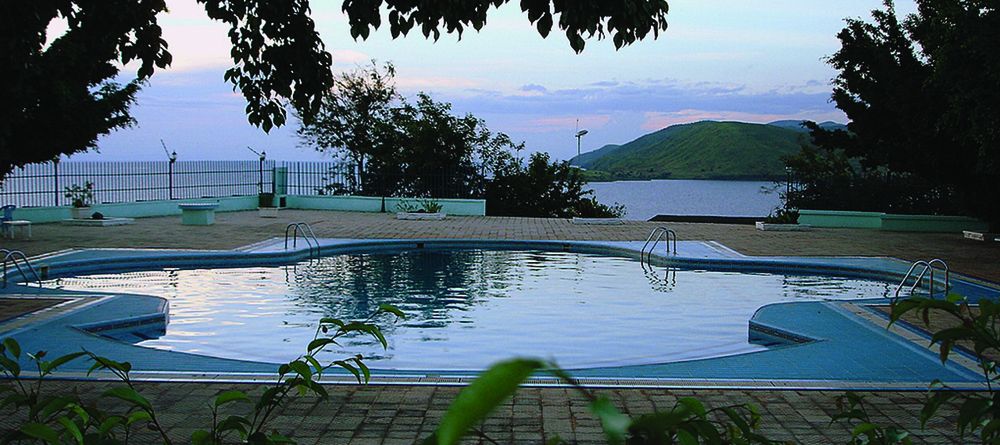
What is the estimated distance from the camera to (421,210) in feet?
80.7

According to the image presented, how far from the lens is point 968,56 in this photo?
1349cm

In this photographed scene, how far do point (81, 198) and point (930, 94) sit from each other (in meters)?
18.8

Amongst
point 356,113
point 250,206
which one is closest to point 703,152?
point 356,113

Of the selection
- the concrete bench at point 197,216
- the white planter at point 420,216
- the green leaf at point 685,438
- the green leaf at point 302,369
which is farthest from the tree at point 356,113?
the green leaf at point 685,438

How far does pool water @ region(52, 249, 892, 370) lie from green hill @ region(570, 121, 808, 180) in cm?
2200

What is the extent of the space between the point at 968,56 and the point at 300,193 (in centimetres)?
1930

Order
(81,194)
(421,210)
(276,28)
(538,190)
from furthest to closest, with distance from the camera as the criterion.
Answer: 1. (538,190)
2. (421,210)
3. (81,194)
4. (276,28)

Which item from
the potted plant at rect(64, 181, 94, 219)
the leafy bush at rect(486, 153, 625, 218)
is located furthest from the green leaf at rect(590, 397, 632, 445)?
the leafy bush at rect(486, 153, 625, 218)

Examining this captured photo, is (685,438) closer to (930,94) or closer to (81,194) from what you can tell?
(930,94)

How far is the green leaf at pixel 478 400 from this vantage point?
61cm

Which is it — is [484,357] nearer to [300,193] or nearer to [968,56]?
[968,56]

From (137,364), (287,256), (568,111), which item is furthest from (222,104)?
(137,364)

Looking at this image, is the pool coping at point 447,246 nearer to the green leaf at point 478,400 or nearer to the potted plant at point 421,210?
the potted plant at point 421,210

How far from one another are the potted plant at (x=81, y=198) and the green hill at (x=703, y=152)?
19.4 m
